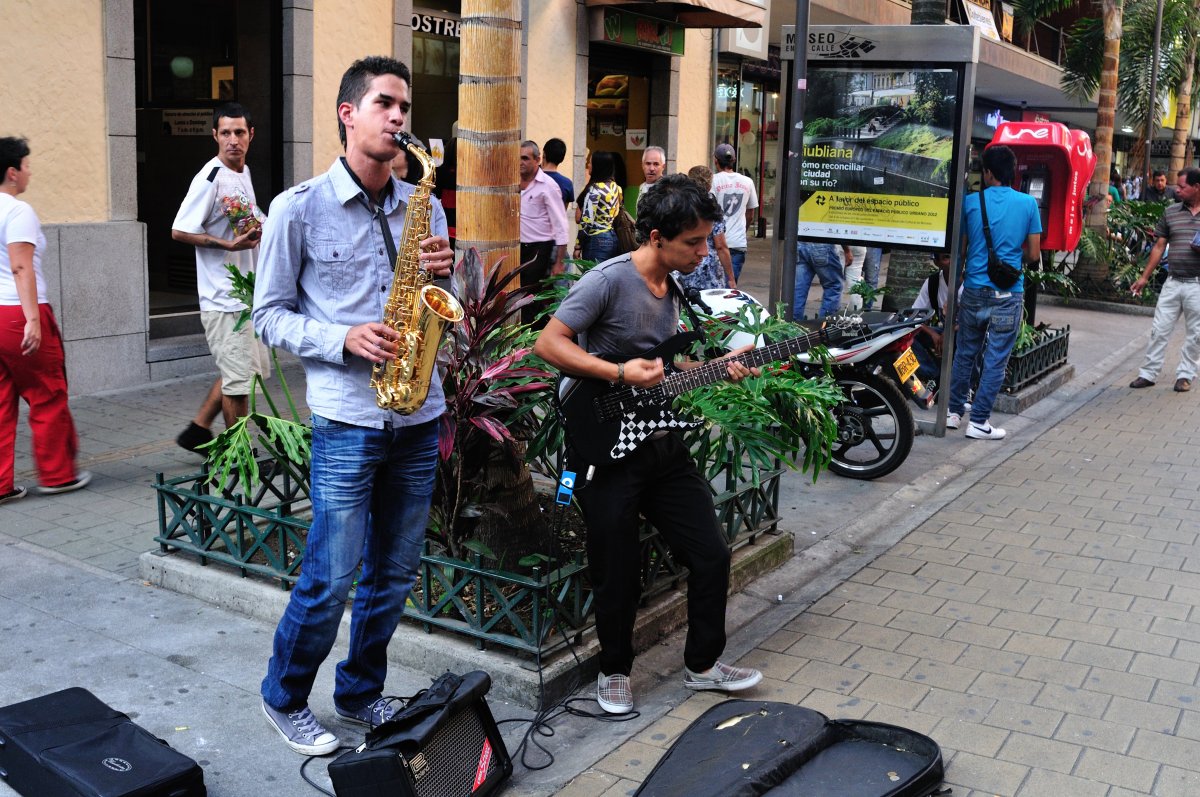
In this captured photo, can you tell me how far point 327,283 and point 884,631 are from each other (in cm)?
282

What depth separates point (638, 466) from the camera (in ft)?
13.5

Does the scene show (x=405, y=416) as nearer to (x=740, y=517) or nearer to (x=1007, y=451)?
(x=740, y=517)

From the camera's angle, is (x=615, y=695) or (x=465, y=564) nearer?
(x=615, y=695)

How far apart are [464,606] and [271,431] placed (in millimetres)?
1266

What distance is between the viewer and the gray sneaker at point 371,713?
3902 millimetres

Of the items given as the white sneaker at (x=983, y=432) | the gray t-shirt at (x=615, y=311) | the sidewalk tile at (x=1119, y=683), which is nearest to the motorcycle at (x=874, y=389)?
the white sneaker at (x=983, y=432)

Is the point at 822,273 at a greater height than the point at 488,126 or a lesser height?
lesser

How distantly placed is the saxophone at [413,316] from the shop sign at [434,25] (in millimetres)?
8847

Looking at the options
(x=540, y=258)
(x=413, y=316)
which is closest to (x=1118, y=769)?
(x=413, y=316)

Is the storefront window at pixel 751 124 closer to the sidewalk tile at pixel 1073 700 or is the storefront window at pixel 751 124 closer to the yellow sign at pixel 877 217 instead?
the yellow sign at pixel 877 217

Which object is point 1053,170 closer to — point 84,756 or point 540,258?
point 540,258

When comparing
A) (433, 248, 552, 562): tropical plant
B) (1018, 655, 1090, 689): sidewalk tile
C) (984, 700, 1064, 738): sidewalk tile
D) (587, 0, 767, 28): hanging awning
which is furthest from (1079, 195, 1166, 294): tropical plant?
(433, 248, 552, 562): tropical plant

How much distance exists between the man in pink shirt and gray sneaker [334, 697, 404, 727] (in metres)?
6.26

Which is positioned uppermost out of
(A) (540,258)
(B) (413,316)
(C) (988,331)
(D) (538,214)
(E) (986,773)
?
(D) (538,214)
